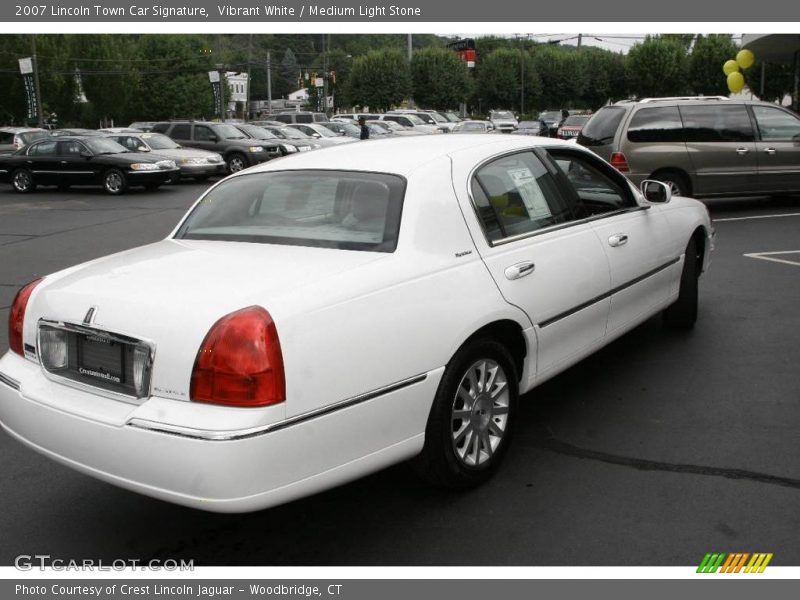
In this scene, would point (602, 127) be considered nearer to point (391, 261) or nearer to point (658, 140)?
point (658, 140)

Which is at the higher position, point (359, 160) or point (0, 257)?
point (359, 160)

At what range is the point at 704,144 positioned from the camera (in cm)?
1321

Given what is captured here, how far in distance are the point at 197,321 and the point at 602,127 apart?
11.5 meters

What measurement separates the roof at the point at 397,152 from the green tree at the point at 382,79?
227 ft

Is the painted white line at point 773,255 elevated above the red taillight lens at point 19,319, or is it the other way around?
the red taillight lens at point 19,319

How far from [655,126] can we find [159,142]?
1593 cm

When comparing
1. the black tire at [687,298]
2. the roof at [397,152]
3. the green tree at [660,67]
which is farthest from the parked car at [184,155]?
the green tree at [660,67]

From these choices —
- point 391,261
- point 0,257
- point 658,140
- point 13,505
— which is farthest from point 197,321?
point 658,140

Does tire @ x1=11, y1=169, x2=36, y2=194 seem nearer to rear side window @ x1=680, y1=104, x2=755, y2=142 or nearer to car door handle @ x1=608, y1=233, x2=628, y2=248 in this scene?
rear side window @ x1=680, y1=104, x2=755, y2=142

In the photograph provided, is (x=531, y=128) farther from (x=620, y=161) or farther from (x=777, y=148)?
(x=620, y=161)

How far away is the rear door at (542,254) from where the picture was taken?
418cm

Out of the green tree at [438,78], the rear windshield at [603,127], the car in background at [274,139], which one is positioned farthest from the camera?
the green tree at [438,78]

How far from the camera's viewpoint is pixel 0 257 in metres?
11.7

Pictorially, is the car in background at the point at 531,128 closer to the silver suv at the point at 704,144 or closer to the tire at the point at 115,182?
the tire at the point at 115,182
